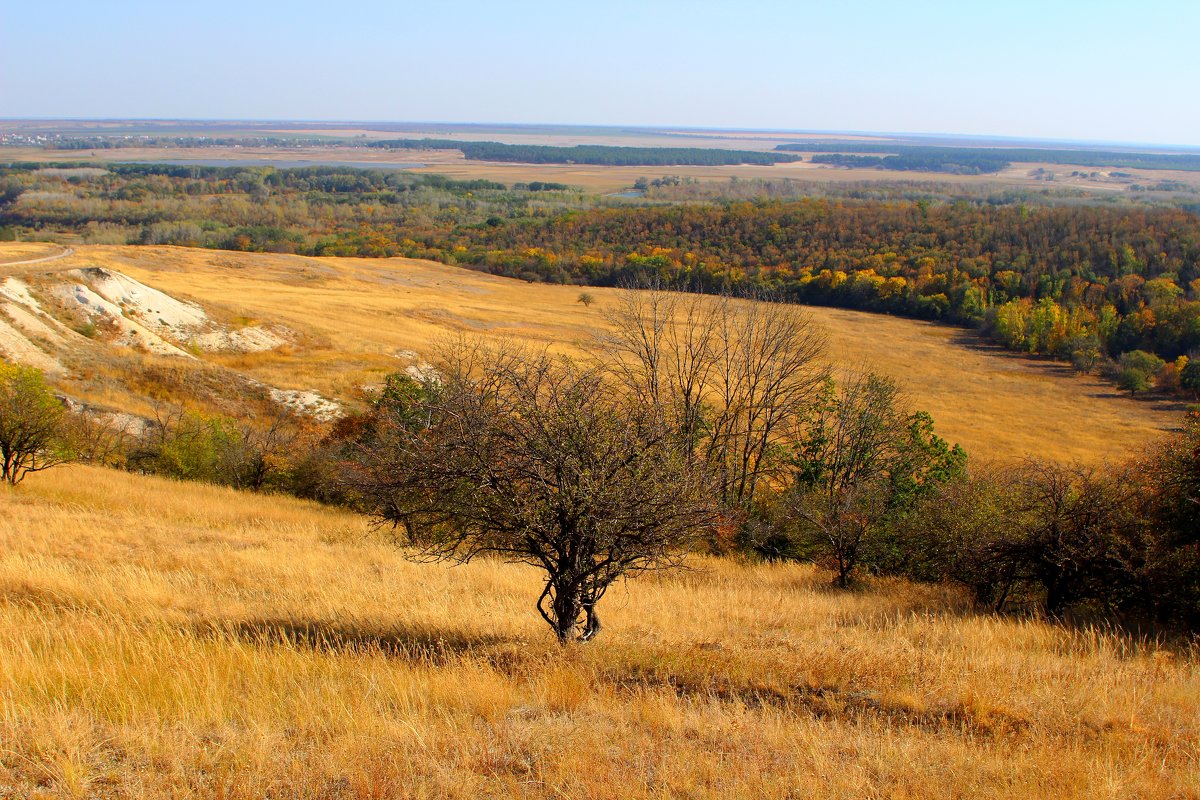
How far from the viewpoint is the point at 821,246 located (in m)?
105

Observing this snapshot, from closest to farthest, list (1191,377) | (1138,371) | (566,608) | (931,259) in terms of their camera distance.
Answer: (566,608) < (1191,377) < (1138,371) < (931,259)

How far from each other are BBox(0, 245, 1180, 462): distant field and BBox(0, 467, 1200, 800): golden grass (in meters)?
24.4

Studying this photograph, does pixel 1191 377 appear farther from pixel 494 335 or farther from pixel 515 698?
pixel 515 698

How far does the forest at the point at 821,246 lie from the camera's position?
7338cm

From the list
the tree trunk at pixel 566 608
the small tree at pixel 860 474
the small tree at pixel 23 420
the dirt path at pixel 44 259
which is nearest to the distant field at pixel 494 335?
the dirt path at pixel 44 259

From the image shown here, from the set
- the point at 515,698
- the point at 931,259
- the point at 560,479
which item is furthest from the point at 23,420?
the point at 931,259

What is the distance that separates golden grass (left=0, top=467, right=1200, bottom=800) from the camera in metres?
4.68

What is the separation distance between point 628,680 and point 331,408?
27.4 meters

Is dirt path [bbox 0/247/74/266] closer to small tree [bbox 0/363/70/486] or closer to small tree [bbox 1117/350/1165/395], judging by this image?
small tree [bbox 0/363/70/486]

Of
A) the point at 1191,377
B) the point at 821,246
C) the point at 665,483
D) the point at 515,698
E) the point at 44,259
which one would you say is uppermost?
the point at 821,246

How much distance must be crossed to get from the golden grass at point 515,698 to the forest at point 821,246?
54395 millimetres

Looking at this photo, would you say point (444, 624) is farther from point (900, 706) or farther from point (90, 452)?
point (90, 452)

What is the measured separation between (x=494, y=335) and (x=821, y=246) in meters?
65.7

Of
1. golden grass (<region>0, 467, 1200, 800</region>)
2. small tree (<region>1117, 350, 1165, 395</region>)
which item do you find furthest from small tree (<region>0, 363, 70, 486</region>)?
small tree (<region>1117, 350, 1165, 395</region>)
